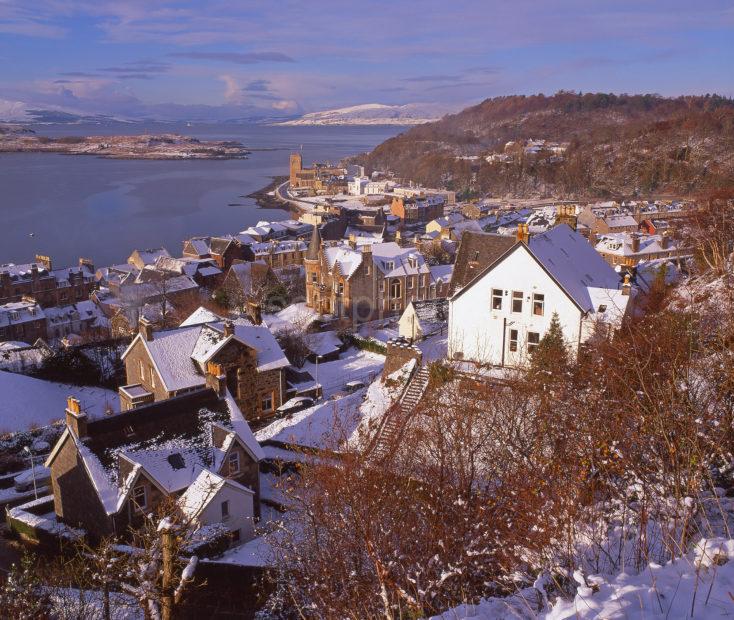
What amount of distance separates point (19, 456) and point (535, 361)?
1508 centimetres

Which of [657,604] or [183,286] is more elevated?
[657,604]

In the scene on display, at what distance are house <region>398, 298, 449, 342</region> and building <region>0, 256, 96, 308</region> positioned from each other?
94.1 feet

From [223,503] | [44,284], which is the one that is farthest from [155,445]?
[44,284]

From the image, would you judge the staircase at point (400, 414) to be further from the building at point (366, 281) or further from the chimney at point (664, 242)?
the chimney at point (664, 242)

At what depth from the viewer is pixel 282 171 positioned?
162000 millimetres

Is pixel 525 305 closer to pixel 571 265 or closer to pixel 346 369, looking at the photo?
pixel 571 265

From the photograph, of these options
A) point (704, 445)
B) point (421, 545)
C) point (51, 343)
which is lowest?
point (51, 343)

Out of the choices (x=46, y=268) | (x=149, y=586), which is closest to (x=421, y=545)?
(x=149, y=586)

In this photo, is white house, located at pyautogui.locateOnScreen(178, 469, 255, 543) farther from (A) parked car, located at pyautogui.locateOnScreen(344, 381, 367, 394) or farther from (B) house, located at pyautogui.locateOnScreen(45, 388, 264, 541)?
(A) parked car, located at pyautogui.locateOnScreen(344, 381, 367, 394)

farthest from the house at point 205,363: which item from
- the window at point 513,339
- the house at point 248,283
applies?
the house at point 248,283

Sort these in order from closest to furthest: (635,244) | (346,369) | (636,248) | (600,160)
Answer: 1. (346,369)
2. (635,244)
3. (636,248)
4. (600,160)

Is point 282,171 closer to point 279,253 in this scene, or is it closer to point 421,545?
point 279,253

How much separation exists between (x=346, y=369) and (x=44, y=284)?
28.1m

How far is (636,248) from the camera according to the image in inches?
1740
